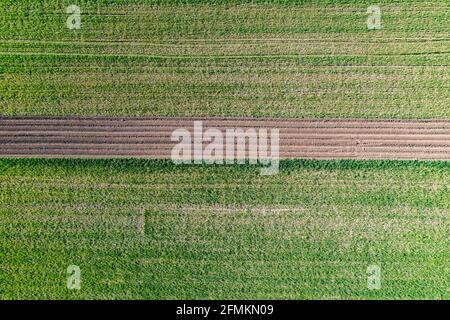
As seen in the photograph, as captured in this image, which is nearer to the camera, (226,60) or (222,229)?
(222,229)

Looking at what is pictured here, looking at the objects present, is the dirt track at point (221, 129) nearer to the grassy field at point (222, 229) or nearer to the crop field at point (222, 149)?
the crop field at point (222, 149)

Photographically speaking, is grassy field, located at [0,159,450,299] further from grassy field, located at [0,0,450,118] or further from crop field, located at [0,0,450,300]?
grassy field, located at [0,0,450,118]

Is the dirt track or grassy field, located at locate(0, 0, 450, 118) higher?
grassy field, located at locate(0, 0, 450, 118)

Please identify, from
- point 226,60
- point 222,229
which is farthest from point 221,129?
point 222,229

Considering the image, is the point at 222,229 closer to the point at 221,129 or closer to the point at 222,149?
the point at 222,149

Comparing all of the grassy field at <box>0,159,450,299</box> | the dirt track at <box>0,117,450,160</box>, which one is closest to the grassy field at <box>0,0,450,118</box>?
the dirt track at <box>0,117,450,160</box>

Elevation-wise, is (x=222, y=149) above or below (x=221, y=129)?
below

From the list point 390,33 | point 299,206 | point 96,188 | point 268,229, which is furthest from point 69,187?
point 390,33
